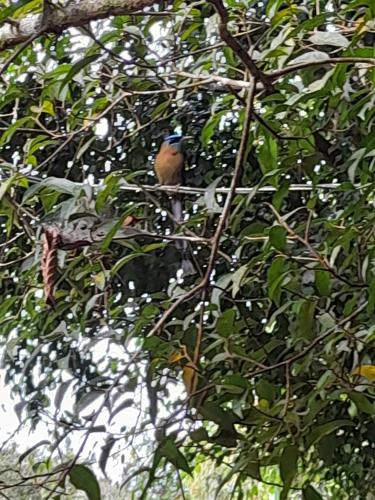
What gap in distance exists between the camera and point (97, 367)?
4.53ft

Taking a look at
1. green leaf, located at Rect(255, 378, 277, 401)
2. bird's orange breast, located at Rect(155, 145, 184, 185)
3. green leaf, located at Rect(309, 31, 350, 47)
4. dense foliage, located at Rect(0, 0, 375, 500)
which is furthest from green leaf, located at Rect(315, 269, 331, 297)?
bird's orange breast, located at Rect(155, 145, 184, 185)

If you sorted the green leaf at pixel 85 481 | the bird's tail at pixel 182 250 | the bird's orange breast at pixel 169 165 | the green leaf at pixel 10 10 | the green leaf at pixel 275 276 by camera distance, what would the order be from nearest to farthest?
the green leaf at pixel 85 481
the green leaf at pixel 10 10
the green leaf at pixel 275 276
the bird's tail at pixel 182 250
the bird's orange breast at pixel 169 165

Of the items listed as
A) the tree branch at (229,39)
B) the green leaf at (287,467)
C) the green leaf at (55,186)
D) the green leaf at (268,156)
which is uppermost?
the tree branch at (229,39)

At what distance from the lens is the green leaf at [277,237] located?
0.71m

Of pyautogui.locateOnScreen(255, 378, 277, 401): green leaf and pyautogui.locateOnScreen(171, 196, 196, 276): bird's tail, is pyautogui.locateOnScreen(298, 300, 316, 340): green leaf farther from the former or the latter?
pyautogui.locateOnScreen(171, 196, 196, 276): bird's tail

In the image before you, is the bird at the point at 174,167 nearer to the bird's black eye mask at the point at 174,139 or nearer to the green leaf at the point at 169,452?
the bird's black eye mask at the point at 174,139

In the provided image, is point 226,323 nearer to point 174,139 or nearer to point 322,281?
point 322,281

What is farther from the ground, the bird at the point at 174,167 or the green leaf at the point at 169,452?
the green leaf at the point at 169,452

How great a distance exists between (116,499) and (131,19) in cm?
80

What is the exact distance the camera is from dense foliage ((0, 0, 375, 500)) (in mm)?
700

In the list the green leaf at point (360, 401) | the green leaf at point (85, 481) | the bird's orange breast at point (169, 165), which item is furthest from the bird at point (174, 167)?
the green leaf at point (85, 481)

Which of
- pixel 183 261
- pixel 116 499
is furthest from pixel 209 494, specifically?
pixel 183 261

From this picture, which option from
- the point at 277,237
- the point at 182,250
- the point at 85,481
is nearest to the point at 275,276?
the point at 277,237

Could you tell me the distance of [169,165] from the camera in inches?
54.1
